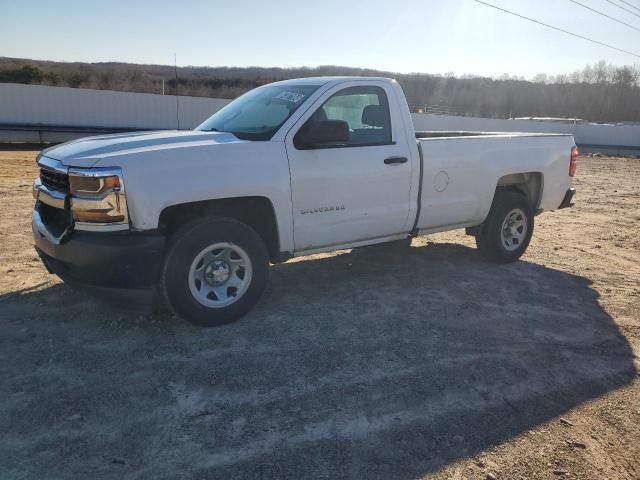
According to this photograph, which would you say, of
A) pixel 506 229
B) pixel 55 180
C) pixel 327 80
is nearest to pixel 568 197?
pixel 506 229

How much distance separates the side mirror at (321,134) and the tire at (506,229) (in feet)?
8.75

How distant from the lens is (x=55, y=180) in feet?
13.8

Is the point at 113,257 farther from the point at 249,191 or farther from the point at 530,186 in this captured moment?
the point at 530,186

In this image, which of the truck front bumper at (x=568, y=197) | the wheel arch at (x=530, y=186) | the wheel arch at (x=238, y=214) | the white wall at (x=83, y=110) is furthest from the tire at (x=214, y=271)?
the white wall at (x=83, y=110)

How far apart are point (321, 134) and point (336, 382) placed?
2.09 meters

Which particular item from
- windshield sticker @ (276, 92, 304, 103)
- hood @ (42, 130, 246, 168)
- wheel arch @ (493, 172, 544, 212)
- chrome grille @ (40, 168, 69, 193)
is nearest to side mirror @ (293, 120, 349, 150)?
windshield sticker @ (276, 92, 304, 103)

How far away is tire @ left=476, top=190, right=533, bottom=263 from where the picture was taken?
21.3ft

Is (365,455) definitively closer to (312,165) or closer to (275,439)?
(275,439)

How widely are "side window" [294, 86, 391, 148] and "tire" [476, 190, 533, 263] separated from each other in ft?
6.50

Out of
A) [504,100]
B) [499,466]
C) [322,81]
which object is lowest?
[499,466]

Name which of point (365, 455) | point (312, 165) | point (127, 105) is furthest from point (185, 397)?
point (127, 105)

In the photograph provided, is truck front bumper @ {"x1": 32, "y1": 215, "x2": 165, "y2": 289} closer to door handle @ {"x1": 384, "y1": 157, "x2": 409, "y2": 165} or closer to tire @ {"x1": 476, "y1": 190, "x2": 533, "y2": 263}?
door handle @ {"x1": 384, "y1": 157, "x2": 409, "y2": 165}

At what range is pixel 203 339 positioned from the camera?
167 inches

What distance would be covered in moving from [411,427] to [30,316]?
3337 mm
